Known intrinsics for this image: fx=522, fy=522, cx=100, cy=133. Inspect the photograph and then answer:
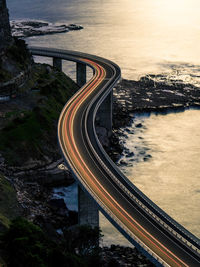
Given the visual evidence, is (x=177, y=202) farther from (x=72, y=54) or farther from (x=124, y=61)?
(x=124, y=61)

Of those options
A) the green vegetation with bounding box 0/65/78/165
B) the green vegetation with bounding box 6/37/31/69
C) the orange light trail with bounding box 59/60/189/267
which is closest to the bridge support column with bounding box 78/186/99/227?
the orange light trail with bounding box 59/60/189/267

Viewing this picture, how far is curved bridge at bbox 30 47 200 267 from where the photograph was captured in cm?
5222

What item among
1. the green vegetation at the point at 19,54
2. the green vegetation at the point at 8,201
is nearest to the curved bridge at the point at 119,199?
the green vegetation at the point at 8,201

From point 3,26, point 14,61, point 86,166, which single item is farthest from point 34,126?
point 3,26

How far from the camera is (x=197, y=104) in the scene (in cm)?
13688

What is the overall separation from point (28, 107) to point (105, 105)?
1926 cm

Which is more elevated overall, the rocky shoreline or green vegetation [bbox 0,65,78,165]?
green vegetation [bbox 0,65,78,165]

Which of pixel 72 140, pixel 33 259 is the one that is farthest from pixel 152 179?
pixel 33 259

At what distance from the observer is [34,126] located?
96.9 metres

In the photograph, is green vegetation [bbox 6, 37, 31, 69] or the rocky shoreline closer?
the rocky shoreline

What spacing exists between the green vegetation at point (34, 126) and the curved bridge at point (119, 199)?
Answer: 5390mm

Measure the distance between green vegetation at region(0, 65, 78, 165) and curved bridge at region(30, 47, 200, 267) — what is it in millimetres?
5390

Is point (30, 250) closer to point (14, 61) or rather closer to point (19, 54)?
point (14, 61)

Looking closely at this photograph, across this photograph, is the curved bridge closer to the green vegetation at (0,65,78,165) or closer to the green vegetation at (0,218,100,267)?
the green vegetation at (0,65,78,165)
